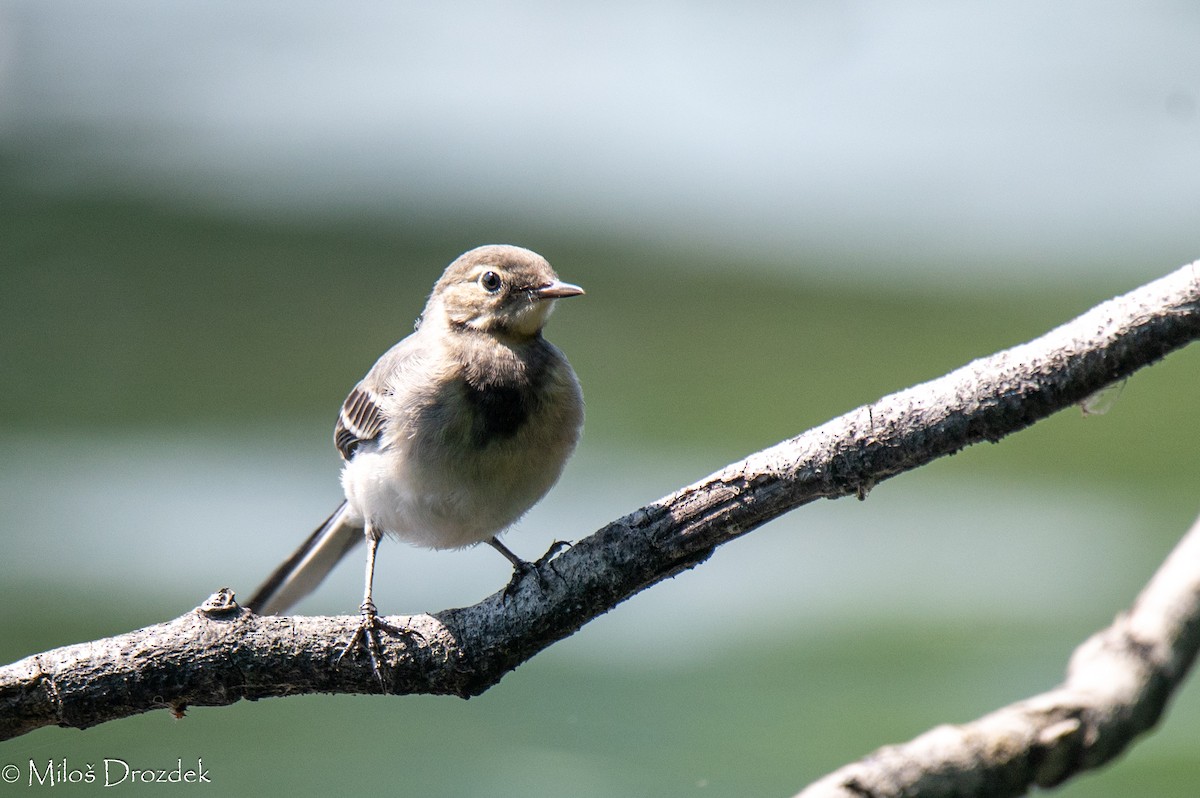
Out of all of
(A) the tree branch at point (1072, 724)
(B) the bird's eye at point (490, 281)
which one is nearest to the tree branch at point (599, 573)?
(A) the tree branch at point (1072, 724)

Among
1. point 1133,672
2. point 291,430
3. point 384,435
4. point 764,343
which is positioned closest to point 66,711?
point 384,435

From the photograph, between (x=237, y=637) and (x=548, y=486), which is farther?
(x=548, y=486)

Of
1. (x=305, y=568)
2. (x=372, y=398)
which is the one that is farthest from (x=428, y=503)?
(x=305, y=568)

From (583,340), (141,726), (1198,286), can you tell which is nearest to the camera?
(1198,286)

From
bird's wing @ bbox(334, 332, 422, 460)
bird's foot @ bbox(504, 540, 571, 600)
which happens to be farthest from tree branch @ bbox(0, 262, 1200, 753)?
bird's wing @ bbox(334, 332, 422, 460)

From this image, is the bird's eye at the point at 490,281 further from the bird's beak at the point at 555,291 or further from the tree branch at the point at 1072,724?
the tree branch at the point at 1072,724

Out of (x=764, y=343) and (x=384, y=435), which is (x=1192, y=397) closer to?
(x=764, y=343)

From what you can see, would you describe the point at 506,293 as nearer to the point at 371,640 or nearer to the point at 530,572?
the point at 530,572
